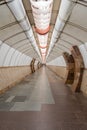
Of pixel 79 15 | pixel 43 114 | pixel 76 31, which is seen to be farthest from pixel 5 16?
pixel 43 114

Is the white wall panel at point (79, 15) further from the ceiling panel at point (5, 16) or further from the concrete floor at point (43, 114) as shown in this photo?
the concrete floor at point (43, 114)

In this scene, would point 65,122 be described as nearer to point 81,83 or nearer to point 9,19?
point 9,19

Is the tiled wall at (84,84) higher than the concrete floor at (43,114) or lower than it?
higher

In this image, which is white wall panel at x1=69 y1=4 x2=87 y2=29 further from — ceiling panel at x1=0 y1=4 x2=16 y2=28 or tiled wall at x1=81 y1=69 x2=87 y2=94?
tiled wall at x1=81 y1=69 x2=87 y2=94

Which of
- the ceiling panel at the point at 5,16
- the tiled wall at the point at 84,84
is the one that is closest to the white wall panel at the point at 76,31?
the ceiling panel at the point at 5,16

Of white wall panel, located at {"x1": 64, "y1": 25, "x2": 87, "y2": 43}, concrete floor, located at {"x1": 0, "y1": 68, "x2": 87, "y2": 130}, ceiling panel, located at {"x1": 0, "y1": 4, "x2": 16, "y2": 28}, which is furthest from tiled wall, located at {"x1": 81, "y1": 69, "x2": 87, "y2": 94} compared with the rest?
ceiling panel, located at {"x1": 0, "y1": 4, "x2": 16, "y2": 28}

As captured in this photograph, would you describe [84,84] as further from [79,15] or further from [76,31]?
[79,15]

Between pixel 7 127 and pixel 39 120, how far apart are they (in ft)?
3.24

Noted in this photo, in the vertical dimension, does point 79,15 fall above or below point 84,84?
above

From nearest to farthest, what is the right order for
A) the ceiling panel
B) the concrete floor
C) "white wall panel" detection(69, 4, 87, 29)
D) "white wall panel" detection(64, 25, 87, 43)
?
"white wall panel" detection(69, 4, 87, 29)
the ceiling panel
the concrete floor
"white wall panel" detection(64, 25, 87, 43)

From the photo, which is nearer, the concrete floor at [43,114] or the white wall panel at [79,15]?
the white wall panel at [79,15]

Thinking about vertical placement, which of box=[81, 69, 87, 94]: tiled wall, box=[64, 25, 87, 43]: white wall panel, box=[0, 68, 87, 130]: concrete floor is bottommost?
box=[0, 68, 87, 130]: concrete floor

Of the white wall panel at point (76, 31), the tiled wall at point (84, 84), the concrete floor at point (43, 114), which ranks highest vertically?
the white wall panel at point (76, 31)

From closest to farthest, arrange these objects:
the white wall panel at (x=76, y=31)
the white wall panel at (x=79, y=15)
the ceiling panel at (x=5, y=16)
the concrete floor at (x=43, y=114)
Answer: the white wall panel at (x=79, y=15)
the ceiling panel at (x=5, y=16)
the concrete floor at (x=43, y=114)
the white wall panel at (x=76, y=31)
